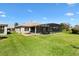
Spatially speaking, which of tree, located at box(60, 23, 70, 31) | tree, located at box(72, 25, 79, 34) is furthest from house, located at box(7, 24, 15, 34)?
tree, located at box(72, 25, 79, 34)

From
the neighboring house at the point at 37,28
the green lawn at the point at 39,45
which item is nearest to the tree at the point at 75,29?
the green lawn at the point at 39,45

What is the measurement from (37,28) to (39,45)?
174 millimetres

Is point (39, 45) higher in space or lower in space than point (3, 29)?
lower

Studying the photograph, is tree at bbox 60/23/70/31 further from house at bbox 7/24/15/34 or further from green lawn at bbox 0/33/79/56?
house at bbox 7/24/15/34

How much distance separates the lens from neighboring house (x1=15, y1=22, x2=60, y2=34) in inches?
116

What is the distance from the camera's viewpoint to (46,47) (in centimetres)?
293

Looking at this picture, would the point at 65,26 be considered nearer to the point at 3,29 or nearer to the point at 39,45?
the point at 39,45

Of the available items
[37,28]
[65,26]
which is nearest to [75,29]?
[65,26]

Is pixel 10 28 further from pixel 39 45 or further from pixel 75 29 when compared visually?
pixel 75 29

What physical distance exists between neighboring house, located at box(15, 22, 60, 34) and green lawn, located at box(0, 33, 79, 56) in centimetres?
6

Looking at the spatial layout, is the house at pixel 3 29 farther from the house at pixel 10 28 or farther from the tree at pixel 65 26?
the tree at pixel 65 26

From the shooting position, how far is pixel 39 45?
2.94m

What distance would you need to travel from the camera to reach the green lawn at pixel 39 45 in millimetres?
2920

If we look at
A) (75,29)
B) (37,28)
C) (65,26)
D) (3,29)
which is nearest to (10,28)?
(3,29)
